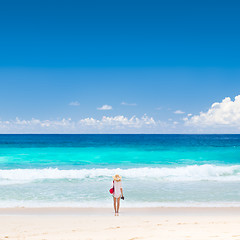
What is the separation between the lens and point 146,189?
13859 millimetres

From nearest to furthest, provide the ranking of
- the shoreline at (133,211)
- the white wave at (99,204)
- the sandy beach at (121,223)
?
the sandy beach at (121,223)
the shoreline at (133,211)
the white wave at (99,204)

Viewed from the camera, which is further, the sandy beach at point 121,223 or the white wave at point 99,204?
the white wave at point 99,204

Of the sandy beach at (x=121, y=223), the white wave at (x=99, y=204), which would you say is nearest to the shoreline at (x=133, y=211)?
the sandy beach at (x=121, y=223)

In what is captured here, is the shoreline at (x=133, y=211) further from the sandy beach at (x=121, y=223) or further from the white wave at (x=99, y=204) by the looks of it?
the white wave at (x=99, y=204)

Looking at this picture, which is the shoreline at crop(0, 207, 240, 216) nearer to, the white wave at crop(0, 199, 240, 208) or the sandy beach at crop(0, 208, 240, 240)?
the sandy beach at crop(0, 208, 240, 240)

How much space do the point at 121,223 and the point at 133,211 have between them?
1988 mm

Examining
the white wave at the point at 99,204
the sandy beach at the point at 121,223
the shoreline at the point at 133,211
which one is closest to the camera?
the sandy beach at the point at 121,223

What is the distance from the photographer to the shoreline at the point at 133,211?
9.73 metres

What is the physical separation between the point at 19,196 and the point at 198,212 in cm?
749

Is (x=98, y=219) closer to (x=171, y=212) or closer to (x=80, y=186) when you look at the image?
(x=171, y=212)

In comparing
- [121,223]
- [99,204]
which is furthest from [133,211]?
[121,223]

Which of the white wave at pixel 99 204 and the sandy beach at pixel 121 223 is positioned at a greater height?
the white wave at pixel 99 204

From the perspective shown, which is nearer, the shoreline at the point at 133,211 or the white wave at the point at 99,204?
the shoreline at the point at 133,211

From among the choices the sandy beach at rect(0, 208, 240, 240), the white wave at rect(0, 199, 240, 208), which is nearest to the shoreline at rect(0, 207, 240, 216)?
the sandy beach at rect(0, 208, 240, 240)
